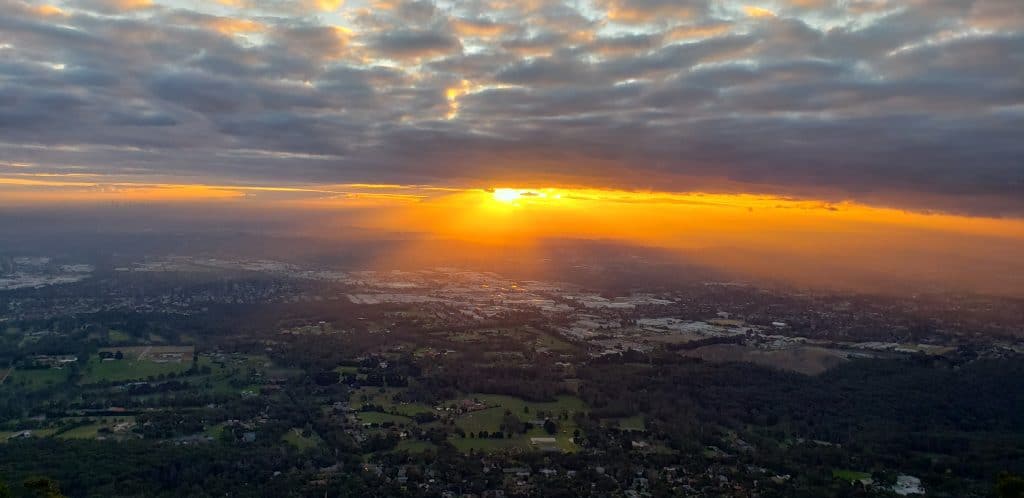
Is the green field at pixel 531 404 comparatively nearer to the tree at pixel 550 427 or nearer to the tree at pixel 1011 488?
the tree at pixel 550 427

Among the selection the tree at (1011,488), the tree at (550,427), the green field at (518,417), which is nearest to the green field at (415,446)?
the green field at (518,417)

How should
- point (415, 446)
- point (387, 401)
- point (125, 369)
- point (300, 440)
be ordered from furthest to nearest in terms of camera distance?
point (125, 369), point (387, 401), point (300, 440), point (415, 446)

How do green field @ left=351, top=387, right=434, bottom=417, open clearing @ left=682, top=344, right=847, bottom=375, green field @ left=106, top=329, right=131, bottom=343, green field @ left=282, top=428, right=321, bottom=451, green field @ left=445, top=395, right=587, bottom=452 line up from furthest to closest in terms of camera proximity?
green field @ left=106, top=329, right=131, bottom=343, open clearing @ left=682, top=344, right=847, bottom=375, green field @ left=351, top=387, right=434, bottom=417, green field @ left=445, top=395, right=587, bottom=452, green field @ left=282, top=428, right=321, bottom=451

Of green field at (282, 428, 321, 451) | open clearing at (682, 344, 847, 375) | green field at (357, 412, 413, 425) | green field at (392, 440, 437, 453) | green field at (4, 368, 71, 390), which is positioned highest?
open clearing at (682, 344, 847, 375)

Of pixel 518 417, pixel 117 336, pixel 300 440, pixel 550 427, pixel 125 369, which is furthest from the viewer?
pixel 117 336

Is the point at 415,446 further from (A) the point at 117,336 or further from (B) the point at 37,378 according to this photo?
(A) the point at 117,336

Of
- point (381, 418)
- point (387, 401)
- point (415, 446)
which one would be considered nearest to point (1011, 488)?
point (415, 446)

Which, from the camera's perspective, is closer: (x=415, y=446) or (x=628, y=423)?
(x=415, y=446)

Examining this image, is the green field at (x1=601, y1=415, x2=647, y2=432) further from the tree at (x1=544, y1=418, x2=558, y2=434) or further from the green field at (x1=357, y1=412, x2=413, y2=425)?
the green field at (x1=357, y1=412, x2=413, y2=425)

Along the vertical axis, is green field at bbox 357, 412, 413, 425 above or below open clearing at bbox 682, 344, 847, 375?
below

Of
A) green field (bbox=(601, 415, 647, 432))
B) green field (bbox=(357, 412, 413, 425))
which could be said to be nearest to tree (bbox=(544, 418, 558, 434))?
green field (bbox=(601, 415, 647, 432))

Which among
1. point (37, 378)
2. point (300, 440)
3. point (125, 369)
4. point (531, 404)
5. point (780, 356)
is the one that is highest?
point (780, 356)
